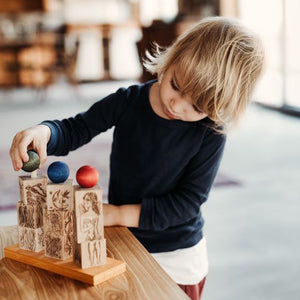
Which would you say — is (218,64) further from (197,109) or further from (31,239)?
(31,239)

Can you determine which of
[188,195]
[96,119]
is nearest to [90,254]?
[188,195]

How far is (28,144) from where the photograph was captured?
2.83ft

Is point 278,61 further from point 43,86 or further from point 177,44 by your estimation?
point 177,44

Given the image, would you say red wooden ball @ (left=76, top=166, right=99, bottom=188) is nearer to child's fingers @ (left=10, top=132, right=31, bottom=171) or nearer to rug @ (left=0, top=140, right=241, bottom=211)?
child's fingers @ (left=10, top=132, right=31, bottom=171)

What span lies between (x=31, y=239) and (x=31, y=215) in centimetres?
5

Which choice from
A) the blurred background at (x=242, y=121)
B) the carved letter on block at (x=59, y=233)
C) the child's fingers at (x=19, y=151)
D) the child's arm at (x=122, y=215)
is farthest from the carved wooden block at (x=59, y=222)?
the blurred background at (x=242, y=121)

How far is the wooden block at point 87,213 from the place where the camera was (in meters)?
0.69

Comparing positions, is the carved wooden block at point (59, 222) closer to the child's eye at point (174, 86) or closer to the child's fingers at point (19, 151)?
the child's fingers at point (19, 151)

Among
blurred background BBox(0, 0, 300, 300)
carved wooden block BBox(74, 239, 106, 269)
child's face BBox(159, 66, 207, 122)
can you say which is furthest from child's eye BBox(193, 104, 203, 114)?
carved wooden block BBox(74, 239, 106, 269)

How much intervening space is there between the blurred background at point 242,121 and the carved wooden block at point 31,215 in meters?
0.58

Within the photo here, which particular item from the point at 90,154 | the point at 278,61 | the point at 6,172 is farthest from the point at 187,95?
the point at 278,61

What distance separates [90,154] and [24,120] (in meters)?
1.89

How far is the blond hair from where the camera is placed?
0.95 metres

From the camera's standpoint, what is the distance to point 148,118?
1125 millimetres
